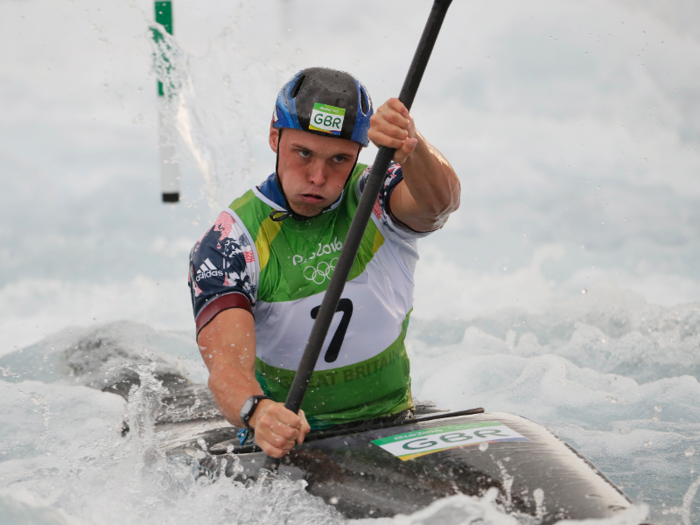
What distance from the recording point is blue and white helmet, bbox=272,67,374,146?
1.96 m

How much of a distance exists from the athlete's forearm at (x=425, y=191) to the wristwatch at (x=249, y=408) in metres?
0.83

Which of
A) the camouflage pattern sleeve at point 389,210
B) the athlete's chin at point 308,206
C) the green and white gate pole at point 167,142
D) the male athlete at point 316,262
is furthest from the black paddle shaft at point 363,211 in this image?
the green and white gate pole at point 167,142

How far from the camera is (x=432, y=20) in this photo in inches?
64.9

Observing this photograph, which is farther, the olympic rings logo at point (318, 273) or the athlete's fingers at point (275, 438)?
the olympic rings logo at point (318, 273)

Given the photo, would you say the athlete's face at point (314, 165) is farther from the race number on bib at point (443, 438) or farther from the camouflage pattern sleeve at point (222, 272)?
the race number on bib at point (443, 438)

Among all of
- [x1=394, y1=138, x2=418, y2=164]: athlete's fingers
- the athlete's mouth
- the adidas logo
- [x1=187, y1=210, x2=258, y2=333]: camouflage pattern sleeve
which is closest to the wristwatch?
[x1=187, y1=210, x2=258, y2=333]: camouflage pattern sleeve

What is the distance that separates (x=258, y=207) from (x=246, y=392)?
27.2 inches

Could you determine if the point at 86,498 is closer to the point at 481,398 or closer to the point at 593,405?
the point at 481,398

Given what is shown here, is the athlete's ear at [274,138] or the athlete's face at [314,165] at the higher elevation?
the athlete's ear at [274,138]

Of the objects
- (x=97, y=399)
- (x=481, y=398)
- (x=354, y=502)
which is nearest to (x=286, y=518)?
(x=354, y=502)

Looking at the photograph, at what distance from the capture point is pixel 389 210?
221 cm

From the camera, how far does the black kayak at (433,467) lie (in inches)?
63.5

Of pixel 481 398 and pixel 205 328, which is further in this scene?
pixel 481 398

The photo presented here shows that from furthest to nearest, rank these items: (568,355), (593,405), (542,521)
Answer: (568,355) → (593,405) → (542,521)
